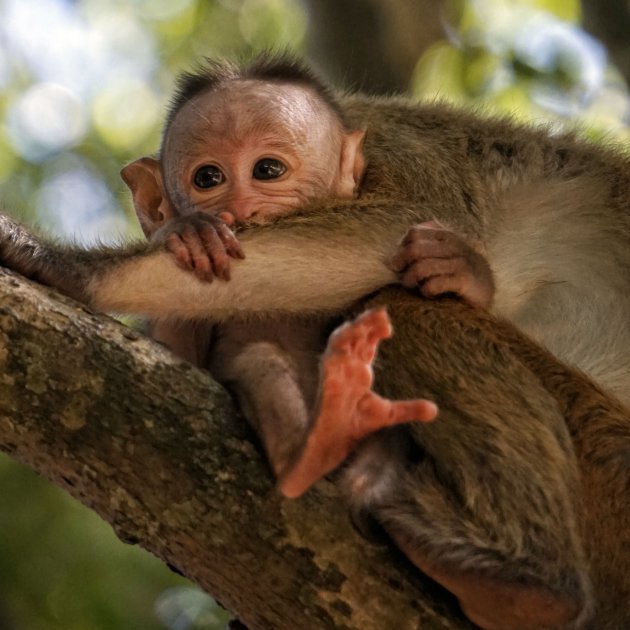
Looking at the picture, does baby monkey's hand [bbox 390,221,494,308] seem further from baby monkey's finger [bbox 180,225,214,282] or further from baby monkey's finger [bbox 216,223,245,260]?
baby monkey's finger [bbox 180,225,214,282]

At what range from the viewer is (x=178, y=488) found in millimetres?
3125

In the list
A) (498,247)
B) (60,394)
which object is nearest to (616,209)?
(498,247)

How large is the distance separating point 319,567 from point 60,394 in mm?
869

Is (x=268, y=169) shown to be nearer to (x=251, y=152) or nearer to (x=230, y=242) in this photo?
(x=251, y=152)

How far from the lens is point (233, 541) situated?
124 inches

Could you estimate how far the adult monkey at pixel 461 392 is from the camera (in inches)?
129

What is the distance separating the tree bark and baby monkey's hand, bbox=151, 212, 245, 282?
714 mm

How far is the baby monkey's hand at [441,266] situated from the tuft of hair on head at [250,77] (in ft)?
3.36

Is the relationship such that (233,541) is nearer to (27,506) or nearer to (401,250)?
(401,250)

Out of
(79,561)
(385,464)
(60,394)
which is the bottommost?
(79,561)

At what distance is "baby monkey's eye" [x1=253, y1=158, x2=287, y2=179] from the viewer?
4457 mm

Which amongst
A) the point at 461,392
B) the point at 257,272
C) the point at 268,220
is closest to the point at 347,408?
the point at 461,392

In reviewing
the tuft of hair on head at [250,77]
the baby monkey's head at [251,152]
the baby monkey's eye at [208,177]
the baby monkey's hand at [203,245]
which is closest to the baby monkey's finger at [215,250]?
the baby monkey's hand at [203,245]

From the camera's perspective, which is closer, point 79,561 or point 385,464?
point 385,464
